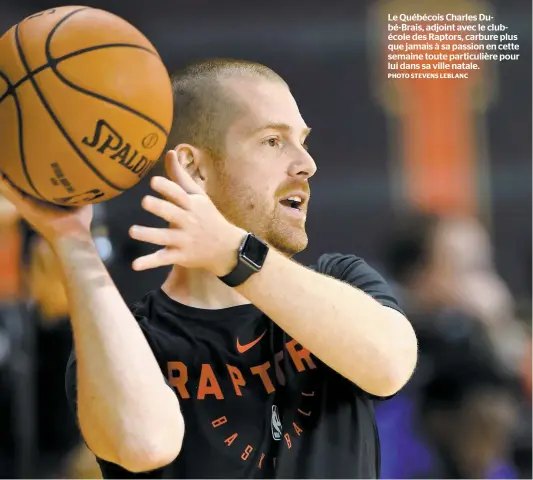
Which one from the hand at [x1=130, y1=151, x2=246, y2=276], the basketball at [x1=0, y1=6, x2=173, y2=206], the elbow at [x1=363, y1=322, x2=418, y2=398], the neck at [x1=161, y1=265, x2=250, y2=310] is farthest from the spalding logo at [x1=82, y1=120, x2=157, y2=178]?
the elbow at [x1=363, y1=322, x2=418, y2=398]

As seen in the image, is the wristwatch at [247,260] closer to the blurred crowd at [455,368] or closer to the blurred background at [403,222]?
the blurred background at [403,222]

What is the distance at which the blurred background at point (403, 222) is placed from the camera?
227cm

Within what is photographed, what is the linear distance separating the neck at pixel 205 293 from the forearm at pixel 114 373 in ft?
0.89

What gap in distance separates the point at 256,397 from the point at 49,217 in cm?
53

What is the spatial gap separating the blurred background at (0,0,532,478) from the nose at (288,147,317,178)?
0.59 m

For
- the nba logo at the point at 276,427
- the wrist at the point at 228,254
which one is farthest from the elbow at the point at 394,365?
the wrist at the point at 228,254

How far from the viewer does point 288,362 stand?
1504 mm

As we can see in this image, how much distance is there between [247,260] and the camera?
121 centimetres

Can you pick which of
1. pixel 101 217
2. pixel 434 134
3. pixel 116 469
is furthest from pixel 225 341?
pixel 434 134

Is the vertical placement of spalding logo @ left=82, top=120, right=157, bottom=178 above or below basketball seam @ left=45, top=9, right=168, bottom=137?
below

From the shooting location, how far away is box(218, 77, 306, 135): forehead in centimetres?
155

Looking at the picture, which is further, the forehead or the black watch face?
the forehead

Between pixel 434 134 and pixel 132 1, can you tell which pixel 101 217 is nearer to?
pixel 132 1

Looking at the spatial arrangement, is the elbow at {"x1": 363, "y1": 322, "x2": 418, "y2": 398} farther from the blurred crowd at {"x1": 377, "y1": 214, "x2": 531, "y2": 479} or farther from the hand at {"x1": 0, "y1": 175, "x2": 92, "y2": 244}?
the blurred crowd at {"x1": 377, "y1": 214, "x2": 531, "y2": 479}
